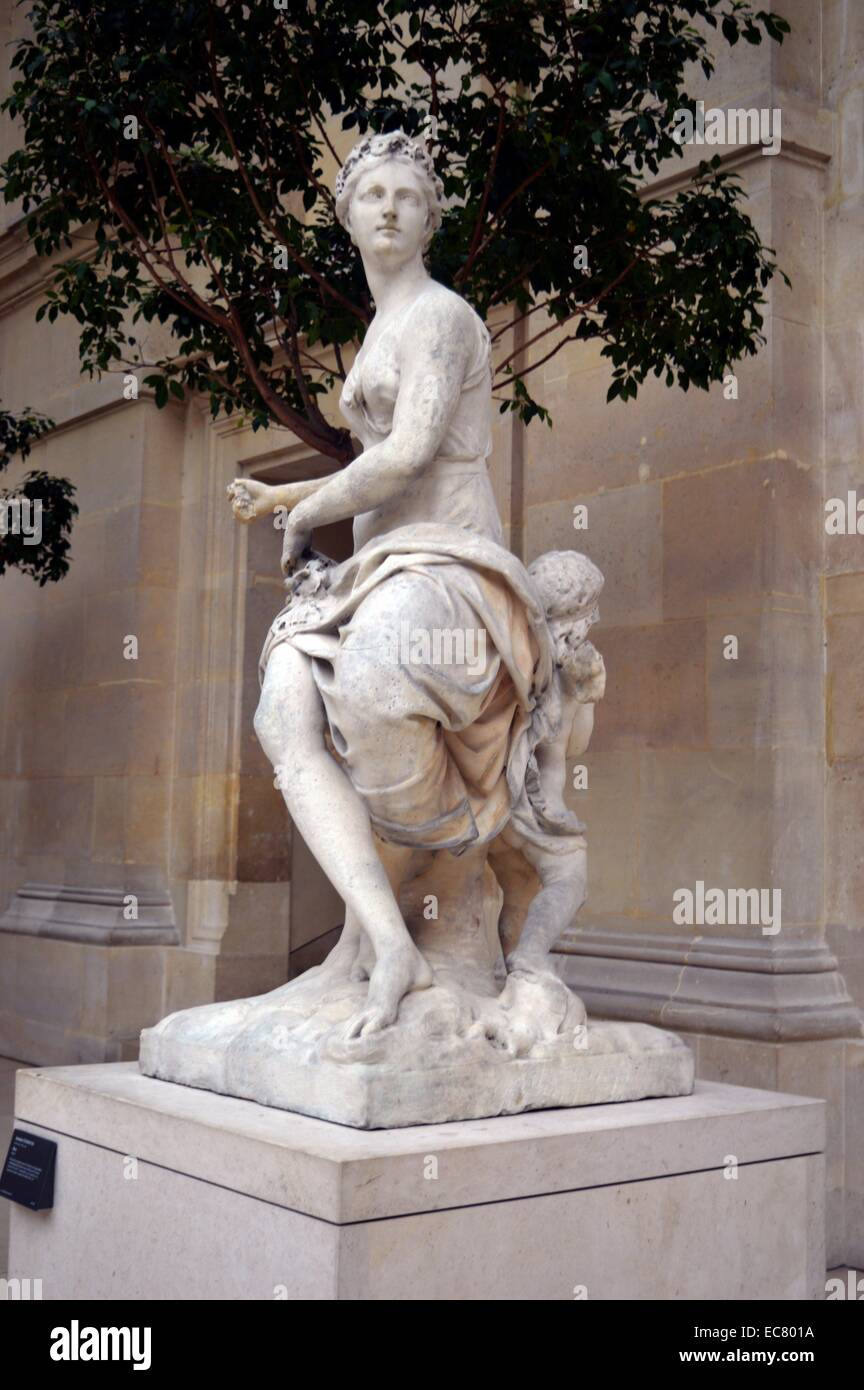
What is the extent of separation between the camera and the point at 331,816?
376 centimetres

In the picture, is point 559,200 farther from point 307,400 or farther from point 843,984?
point 843,984

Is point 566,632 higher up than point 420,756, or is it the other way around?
point 566,632

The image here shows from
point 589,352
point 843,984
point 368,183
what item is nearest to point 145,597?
point 589,352

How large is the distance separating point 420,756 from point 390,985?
1.78 feet

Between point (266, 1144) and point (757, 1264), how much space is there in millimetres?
1368

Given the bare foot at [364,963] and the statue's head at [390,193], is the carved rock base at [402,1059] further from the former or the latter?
the statue's head at [390,193]

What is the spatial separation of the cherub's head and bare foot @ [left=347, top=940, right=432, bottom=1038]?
945mm

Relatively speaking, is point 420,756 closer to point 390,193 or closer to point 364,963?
point 364,963

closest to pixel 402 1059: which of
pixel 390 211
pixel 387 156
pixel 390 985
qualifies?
pixel 390 985

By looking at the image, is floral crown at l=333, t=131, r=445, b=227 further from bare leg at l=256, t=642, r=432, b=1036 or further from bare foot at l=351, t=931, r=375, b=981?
bare foot at l=351, t=931, r=375, b=981

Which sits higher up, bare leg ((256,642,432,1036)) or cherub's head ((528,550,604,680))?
cherub's head ((528,550,604,680))

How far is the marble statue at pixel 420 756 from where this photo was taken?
359cm

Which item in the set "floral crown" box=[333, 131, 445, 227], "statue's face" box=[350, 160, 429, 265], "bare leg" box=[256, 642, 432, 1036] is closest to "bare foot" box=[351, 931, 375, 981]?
"bare leg" box=[256, 642, 432, 1036]

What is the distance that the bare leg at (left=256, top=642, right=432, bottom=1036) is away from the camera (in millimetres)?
3664
